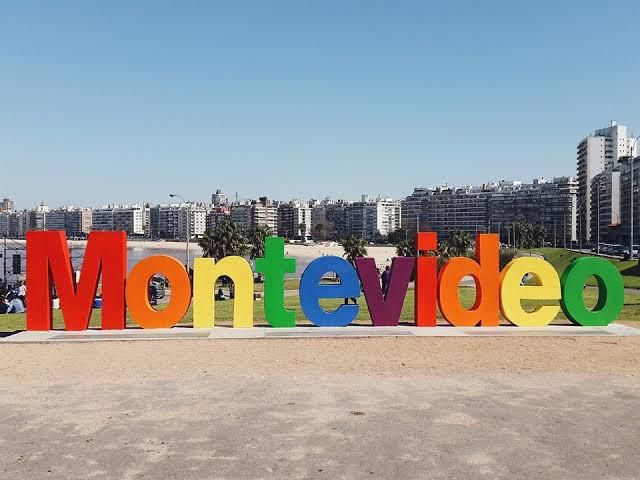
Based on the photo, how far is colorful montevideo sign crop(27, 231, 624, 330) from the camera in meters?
23.0

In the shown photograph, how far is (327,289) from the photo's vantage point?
23.7 meters

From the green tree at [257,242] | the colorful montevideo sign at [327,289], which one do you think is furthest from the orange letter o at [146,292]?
the green tree at [257,242]

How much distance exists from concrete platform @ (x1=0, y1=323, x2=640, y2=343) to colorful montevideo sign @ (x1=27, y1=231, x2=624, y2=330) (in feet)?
1.39

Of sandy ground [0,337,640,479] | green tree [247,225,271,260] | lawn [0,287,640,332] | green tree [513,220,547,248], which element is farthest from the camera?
green tree [513,220,547,248]

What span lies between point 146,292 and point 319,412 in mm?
12415

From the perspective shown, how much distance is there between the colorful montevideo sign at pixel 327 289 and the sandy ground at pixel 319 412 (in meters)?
3.69

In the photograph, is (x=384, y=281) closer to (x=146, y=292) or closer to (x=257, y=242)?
(x=146, y=292)

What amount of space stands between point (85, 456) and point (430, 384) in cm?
768

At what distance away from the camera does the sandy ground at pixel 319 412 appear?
9648 millimetres

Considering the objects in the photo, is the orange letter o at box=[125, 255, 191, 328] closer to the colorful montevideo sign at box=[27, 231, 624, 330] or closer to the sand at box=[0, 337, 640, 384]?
the colorful montevideo sign at box=[27, 231, 624, 330]

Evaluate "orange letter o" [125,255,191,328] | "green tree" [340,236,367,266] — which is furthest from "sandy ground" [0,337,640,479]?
"green tree" [340,236,367,266]

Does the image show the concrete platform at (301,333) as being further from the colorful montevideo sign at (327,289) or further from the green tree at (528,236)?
the green tree at (528,236)

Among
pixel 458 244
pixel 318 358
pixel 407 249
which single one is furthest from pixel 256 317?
pixel 458 244

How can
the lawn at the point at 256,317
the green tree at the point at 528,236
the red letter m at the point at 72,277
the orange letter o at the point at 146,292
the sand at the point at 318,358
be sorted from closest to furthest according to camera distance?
the sand at the point at 318,358
the red letter m at the point at 72,277
the orange letter o at the point at 146,292
the lawn at the point at 256,317
the green tree at the point at 528,236
